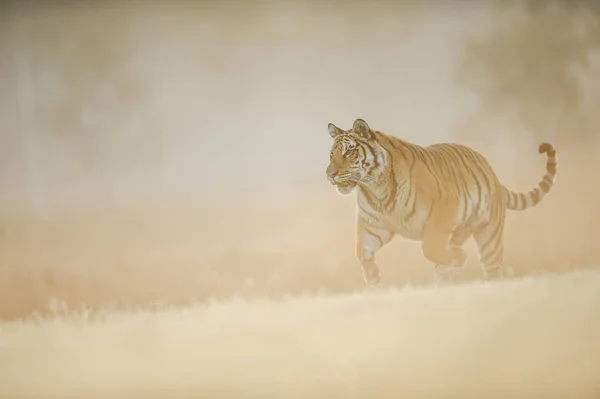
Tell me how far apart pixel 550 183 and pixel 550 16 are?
79 centimetres

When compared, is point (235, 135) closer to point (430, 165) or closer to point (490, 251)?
point (430, 165)

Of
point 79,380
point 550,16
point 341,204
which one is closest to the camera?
point 79,380

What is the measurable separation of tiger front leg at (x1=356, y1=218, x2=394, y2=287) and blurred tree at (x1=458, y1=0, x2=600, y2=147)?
0.68m

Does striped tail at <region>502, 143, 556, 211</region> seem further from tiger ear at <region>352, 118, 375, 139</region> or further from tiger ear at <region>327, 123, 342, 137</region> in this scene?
tiger ear at <region>327, 123, 342, 137</region>

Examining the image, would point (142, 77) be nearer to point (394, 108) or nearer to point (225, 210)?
point (225, 210)

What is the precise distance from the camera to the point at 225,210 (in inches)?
113

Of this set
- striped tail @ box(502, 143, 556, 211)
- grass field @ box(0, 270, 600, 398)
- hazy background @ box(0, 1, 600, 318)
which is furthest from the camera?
striped tail @ box(502, 143, 556, 211)

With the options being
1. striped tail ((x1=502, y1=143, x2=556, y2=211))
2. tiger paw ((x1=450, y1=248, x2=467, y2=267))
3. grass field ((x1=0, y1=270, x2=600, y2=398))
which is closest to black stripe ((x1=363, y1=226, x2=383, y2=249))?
grass field ((x1=0, y1=270, x2=600, y2=398))

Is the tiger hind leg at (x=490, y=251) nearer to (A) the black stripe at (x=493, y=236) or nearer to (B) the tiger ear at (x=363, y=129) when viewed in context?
(A) the black stripe at (x=493, y=236)

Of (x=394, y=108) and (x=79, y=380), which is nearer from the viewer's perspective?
(x=79, y=380)

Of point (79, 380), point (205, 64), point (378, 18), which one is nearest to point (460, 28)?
point (378, 18)

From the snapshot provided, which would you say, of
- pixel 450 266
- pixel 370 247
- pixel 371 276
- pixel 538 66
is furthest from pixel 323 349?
pixel 538 66

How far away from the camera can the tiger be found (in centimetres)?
286

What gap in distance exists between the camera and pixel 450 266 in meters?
2.89
